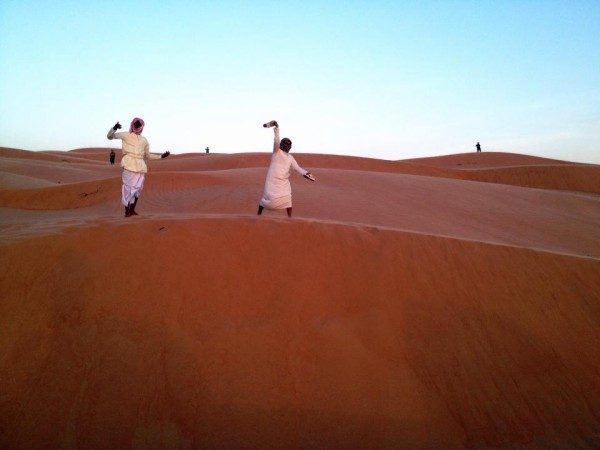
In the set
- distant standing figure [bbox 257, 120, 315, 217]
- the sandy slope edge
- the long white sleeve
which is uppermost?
the long white sleeve

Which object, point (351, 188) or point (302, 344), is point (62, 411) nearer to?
point (302, 344)

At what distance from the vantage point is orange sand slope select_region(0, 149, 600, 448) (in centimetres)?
359

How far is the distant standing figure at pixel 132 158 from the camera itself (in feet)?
23.7

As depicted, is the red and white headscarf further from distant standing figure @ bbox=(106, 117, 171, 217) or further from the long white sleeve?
the long white sleeve

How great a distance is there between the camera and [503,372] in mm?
4312

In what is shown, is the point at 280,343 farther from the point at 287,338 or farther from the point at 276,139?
the point at 276,139

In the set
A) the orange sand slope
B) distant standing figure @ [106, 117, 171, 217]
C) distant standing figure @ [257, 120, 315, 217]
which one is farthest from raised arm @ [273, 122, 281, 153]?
the orange sand slope

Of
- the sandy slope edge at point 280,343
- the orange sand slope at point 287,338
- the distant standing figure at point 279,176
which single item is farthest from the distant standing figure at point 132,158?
the sandy slope edge at point 280,343

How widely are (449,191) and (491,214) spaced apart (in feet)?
10.1

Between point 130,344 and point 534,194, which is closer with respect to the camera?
point 130,344

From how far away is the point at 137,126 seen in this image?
7336 millimetres

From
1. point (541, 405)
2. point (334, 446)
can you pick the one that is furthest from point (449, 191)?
point (334, 446)

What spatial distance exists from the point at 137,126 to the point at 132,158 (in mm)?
488

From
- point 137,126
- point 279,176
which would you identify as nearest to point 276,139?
point 279,176
